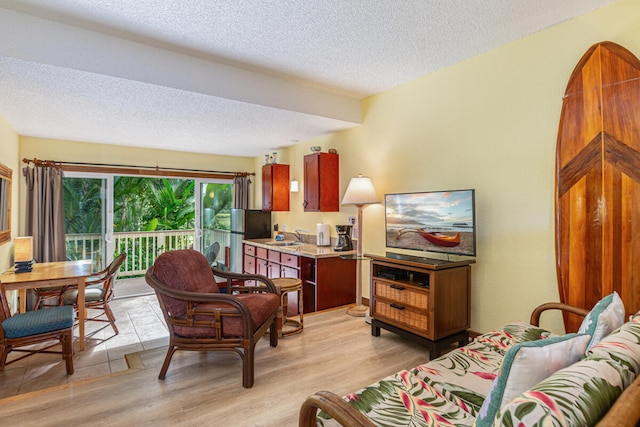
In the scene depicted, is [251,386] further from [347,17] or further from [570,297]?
[347,17]

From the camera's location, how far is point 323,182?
4.38 meters

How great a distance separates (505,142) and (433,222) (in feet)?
2.81

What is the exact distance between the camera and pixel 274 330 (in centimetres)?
290

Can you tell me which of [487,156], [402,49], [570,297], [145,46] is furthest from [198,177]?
[570,297]

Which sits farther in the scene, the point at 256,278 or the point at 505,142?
the point at 256,278

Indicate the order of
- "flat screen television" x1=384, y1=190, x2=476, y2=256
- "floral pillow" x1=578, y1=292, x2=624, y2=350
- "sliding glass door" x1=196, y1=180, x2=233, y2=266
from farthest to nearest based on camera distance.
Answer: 1. "sliding glass door" x1=196, y1=180, x2=233, y2=266
2. "flat screen television" x1=384, y1=190, x2=476, y2=256
3. "floral pillow" x1=578, y1=292, x2=624, y2=350

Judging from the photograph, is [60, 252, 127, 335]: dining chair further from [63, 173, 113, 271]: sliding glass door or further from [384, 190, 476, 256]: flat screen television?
[384, 190, 476, 256]: flat screen television

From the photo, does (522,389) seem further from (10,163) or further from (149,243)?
(149,243)

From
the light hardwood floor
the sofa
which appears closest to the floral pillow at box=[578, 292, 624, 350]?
the sofa

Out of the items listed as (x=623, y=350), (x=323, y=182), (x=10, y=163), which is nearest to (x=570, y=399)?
(x=623, y=350)

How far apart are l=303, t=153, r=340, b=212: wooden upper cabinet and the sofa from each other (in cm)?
272

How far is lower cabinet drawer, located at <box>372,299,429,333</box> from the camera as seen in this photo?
8.77 feet

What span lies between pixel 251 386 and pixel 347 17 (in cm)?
260

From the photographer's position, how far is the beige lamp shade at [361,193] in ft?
11.8
